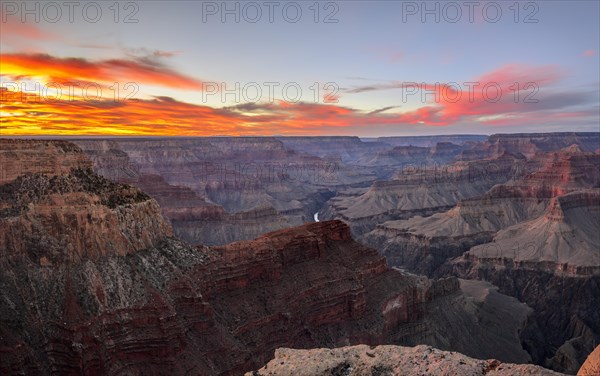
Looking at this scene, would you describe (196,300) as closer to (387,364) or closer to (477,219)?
(387,364)

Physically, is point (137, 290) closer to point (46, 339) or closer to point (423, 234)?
point (46, 339)

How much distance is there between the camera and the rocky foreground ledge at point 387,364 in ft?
51.1

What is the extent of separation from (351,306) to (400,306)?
926 cm

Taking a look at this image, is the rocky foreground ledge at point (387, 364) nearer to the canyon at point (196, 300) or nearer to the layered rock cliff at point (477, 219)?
the canyon at point (196, 300)

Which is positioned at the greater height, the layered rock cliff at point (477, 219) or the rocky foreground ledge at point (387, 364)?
the rocky foreground ledge at point (387, 364)

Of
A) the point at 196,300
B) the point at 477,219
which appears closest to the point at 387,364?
the point at 196,300

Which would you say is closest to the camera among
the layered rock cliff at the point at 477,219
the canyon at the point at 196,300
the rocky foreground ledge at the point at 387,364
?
the rocky foreground ledge at the point at 387,364

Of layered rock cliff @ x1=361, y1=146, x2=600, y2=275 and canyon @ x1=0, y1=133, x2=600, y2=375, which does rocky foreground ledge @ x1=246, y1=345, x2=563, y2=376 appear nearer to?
canyon @ x1=0, y1=133, x2=600, y2=375

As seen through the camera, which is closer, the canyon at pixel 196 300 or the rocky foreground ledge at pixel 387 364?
the rocky foreground ledge at pixel 387 364

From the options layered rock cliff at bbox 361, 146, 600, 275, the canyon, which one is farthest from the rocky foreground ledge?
layered rock cliff at bbox 361, 146, 600, 275

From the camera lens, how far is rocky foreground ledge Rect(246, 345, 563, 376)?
15.6m

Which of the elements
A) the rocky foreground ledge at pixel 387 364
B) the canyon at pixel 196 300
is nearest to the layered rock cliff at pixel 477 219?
the canyon at pixel 196 300

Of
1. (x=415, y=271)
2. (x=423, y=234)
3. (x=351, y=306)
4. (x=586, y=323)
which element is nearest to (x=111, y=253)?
(x=351, y=306)

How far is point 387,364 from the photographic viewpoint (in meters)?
16.4
